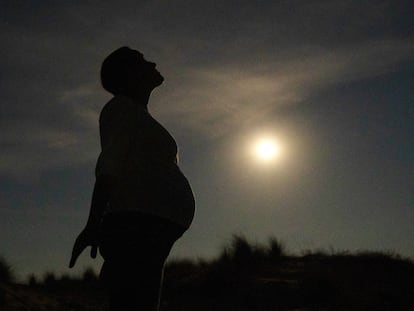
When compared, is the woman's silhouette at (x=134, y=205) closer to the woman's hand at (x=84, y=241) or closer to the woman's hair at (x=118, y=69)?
the woman's hand at (x=84, y=241)

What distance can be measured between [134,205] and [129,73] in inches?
33.7

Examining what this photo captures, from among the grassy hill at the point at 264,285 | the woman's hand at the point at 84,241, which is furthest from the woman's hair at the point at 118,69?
the grassy hill at the point at 264,285

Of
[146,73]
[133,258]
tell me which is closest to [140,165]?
[133,258]

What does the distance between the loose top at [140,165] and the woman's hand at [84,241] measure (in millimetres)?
204

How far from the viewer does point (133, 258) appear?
3.12 meters

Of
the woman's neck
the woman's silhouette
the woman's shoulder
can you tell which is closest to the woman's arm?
the woman's silhouette

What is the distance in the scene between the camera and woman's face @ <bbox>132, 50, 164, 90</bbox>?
3.67 meters

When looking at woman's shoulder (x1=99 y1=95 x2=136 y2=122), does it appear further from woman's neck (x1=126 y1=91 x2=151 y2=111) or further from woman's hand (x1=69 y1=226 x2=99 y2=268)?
woman's hand (x1=69 y1=226 x2=99 y2=268)

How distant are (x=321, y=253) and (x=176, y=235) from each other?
11.4 meters

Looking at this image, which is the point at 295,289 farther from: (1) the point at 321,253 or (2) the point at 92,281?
(2) the point at 92,281

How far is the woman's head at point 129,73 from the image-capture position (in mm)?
3670

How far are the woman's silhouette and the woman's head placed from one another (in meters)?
0.07

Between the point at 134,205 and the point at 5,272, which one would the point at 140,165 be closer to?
the point at 134,205

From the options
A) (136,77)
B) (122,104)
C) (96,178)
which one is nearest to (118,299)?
(96,178)
